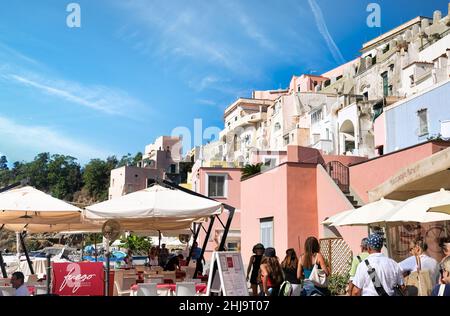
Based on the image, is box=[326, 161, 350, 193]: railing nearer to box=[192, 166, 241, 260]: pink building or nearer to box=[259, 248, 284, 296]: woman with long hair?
box=[259, 248, 284, 296]: woman with long hair

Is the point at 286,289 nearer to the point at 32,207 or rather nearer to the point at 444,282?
the point at 444,282

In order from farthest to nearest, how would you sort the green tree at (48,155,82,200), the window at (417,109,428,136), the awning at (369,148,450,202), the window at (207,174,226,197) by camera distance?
1. the green tree at (48,155,82,200)
2. the window at (207,174,226,197)
3. the window at (417,109,428,136)
4. the awning at (369,148,450,202)

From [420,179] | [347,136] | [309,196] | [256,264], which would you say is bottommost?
[256,264]

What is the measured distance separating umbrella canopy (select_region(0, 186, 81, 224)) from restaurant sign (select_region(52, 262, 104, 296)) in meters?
2.00

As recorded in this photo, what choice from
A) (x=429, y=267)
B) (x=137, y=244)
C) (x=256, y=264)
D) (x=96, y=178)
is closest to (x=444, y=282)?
(x=429, y=267)

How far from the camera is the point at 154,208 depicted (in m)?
9.58

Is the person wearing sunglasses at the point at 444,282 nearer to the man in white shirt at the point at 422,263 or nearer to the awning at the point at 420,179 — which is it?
the man in white shirt at the point at 422,263

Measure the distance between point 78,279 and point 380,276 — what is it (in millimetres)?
6006

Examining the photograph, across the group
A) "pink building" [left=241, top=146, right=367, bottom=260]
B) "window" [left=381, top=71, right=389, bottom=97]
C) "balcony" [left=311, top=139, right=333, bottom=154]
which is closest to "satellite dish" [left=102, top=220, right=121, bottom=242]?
"pink building" [left=241, top=146, right=367, bottom=260]

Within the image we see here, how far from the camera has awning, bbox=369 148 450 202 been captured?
8924 millimetres

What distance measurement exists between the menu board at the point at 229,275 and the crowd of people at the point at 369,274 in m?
0.70

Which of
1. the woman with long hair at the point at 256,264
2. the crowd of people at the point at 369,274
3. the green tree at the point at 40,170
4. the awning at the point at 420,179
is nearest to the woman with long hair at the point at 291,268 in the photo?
the crowd of people at the point at 369,274

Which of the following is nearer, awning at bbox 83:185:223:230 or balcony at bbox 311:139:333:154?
awning at bbox 83:185:223:230

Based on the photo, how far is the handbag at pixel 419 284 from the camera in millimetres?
6461
